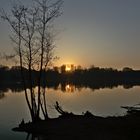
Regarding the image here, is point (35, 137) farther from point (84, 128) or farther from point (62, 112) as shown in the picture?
point (62, 112)

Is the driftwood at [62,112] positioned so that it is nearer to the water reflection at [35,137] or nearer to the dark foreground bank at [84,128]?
the dark foreground bank at [84,128]

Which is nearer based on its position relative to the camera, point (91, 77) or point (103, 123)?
point (103, 123)

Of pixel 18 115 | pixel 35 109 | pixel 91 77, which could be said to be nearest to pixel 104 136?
pixel 35 109

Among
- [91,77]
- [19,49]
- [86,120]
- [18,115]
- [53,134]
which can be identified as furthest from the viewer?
[91,77]

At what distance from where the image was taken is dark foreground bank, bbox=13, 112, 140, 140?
19663 millimetres

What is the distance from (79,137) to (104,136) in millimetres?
1654

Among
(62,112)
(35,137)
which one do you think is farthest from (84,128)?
(62,112)

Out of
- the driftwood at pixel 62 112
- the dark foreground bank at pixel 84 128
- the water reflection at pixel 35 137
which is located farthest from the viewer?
the driftwood at pixel 62 112

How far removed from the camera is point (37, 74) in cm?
2878

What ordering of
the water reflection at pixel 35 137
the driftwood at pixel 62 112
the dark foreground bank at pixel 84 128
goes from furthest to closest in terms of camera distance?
the driftwood at pixel 62 112 → the water reflection at pixel 35 137 → the dark foreground bank at pixel 84 128

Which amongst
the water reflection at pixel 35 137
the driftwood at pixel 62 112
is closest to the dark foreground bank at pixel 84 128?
the water reflection at pixel 35 137

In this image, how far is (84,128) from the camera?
23109 mm

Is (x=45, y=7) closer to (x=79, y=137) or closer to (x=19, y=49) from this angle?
(x=19, y=49)

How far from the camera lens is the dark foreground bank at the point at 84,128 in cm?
1966
